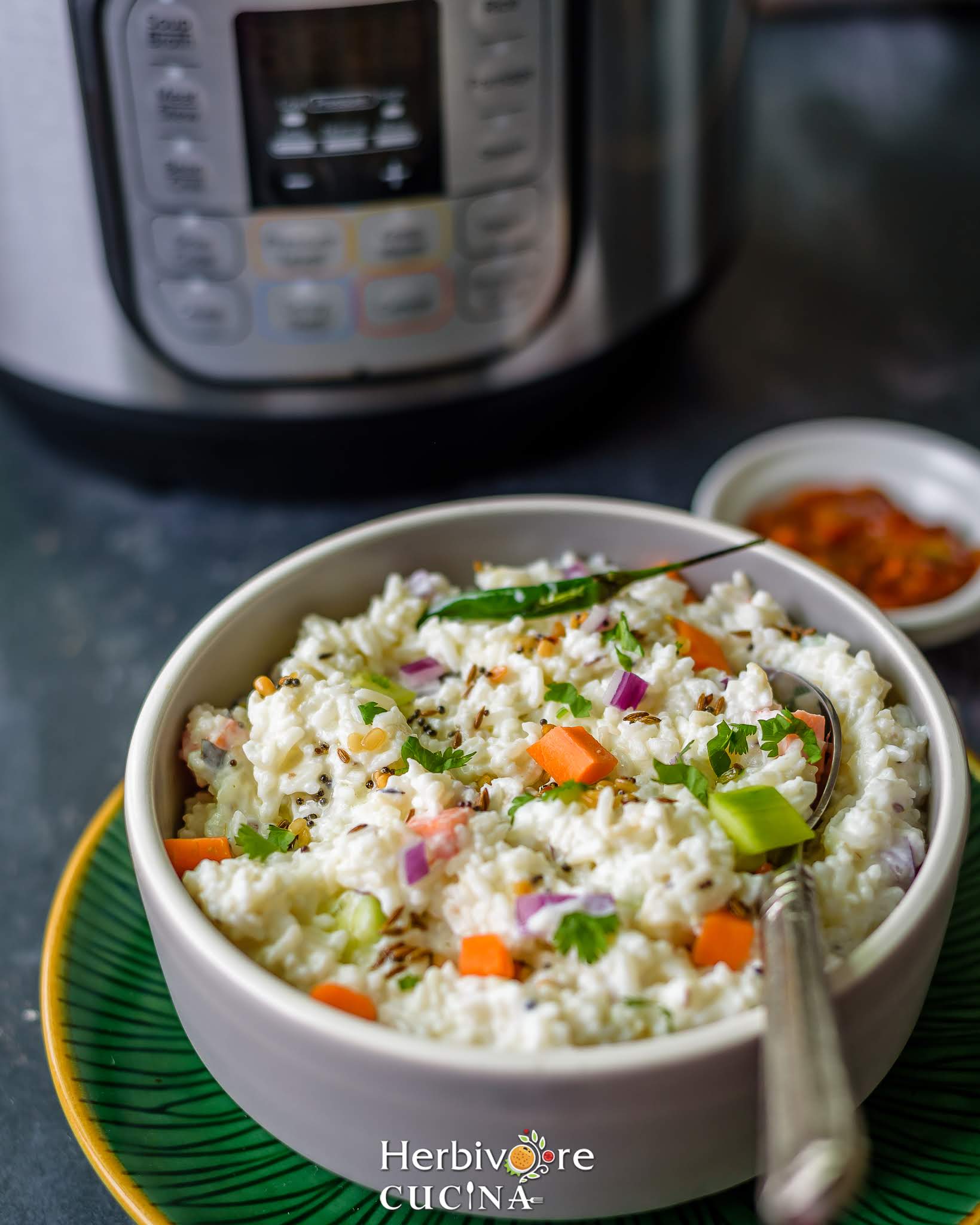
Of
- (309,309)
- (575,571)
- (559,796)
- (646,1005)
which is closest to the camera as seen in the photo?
(646,1005)

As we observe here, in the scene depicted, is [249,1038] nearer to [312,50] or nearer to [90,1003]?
[90,1003]

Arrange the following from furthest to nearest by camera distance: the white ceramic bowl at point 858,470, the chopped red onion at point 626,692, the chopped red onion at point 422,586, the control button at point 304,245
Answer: the white ceramic bowl at point 858,470 → the control button at point 304,245 → the chopped red onion at point 422,586 → the chopped red onion at point 626,692

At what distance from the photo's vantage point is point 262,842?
2.48ft

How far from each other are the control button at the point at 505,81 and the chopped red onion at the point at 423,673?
56 centimetres

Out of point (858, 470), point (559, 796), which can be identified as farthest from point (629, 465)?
point (559, 796)

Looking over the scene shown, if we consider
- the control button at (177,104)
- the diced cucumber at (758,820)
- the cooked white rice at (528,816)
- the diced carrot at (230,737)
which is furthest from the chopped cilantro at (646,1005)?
the control button at (177,104)

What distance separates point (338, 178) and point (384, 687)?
1.73ft

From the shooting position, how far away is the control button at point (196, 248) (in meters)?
1.16

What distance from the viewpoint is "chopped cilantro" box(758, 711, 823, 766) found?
30.3 inches

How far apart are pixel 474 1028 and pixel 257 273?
2.60 ft

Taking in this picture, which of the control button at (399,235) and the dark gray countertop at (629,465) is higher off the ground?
the control button at (399,235)

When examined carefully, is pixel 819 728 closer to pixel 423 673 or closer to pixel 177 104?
pixel 423 673

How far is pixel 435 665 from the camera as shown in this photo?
892mm

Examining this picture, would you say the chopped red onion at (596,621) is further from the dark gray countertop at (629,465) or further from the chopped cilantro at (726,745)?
the dark gray countertop at (629,465)
